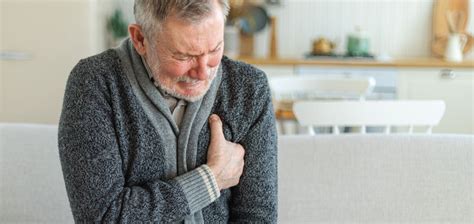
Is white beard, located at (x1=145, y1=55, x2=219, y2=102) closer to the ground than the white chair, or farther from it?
farther from it

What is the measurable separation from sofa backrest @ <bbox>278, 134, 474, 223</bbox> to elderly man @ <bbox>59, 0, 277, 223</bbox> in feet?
1.05

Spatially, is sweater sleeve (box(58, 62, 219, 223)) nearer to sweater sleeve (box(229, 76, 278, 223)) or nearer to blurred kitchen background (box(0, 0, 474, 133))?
sweater sleeve (box(229, 76, 278, 223))

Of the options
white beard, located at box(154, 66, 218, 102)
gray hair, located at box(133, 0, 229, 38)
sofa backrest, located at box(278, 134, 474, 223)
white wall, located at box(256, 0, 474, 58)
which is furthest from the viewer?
white wall, located at box(256, 0, 474, 58)

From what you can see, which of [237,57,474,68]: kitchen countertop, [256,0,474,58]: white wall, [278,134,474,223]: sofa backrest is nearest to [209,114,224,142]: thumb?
[278,134,474,223]: sofa backrest

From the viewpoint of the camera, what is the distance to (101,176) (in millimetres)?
1238

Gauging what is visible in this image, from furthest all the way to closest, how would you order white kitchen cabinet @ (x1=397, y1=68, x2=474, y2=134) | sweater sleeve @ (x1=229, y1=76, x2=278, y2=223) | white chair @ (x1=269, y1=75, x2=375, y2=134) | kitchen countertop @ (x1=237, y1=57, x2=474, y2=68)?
kitchen countertop @ (x1=237, y1=57, x2=474, y2=68)
white kitchen cabinet @ (x1=397, y1=68, x2=474, y2=134)
white chair @ (x1=269, y1=75, x2=375, y2=134)
sweater sleeve @ (x1=229, y1=76, x2=278, y2=223)

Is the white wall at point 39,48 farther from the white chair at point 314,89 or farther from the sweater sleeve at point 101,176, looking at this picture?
the sweater sleeve at point 101,176

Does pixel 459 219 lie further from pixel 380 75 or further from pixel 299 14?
pixel 299 14

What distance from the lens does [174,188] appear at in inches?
50.9

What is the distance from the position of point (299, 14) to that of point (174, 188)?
→ 10.9 ft

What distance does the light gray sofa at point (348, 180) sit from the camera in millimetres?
1703

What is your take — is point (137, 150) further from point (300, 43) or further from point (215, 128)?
point (300, 43)

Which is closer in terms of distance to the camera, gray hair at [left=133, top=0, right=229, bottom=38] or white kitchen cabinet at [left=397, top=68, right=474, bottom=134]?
gray hair at [left=133, top=0, right=229, bottom=38]

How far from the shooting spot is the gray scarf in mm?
1327
